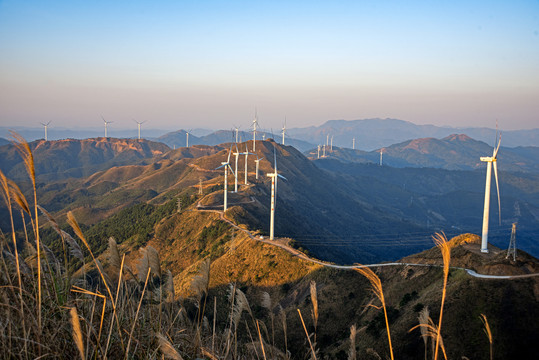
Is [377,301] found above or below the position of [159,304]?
below

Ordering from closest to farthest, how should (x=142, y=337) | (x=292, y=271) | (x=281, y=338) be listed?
(x=142, y=337), (x=281, y=338), (x=292, y=271)

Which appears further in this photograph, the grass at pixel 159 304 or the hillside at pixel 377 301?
the hillside at pixel 377 301

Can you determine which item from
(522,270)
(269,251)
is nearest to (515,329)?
(522,270)

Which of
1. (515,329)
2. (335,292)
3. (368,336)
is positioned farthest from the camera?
(335,292)

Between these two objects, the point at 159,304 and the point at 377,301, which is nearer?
the point at 159,304

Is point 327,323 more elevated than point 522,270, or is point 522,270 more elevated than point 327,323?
point 522,270

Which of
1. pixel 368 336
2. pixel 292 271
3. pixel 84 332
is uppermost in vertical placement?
pixel 84 332

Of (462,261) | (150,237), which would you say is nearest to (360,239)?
(150,237)

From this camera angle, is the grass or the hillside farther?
the hillside

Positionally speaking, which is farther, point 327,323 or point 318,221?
point 318,221

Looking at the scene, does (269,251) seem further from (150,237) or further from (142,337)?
(142,337)
